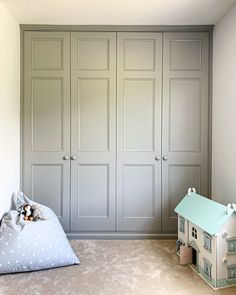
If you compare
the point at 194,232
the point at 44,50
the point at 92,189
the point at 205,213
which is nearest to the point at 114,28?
the point at 44,50

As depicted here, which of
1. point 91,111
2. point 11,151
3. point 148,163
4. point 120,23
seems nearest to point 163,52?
point 120,23

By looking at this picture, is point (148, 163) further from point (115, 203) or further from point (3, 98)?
point (3, 98)

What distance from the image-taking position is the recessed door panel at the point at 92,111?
2896 millimetres

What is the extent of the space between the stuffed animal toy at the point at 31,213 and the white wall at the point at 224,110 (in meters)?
1.74

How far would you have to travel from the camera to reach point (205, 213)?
225cm

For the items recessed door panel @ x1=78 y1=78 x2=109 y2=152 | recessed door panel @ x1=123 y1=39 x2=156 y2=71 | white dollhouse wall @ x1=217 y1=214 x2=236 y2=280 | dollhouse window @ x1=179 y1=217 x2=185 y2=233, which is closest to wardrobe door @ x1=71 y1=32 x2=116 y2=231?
recessed door panel @ x1=78 y1=78 x2=109 y2=152

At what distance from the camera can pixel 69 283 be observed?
207 centimetres

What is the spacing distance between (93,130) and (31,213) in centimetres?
101

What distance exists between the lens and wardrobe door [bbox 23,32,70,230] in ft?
9.45

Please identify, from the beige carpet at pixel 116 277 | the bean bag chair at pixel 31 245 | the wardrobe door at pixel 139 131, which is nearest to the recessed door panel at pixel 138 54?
the wardrobe door at pixel 139 131

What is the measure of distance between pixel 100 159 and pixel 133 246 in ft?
3.05

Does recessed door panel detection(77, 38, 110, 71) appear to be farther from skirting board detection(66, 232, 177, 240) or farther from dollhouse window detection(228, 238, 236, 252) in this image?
dollhouse window detection(228, 238, 236, 252)

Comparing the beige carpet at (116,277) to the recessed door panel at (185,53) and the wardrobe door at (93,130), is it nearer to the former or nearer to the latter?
the wardrobe door at (93,130)

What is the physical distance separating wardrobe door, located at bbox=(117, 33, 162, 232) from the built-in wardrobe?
1cm
